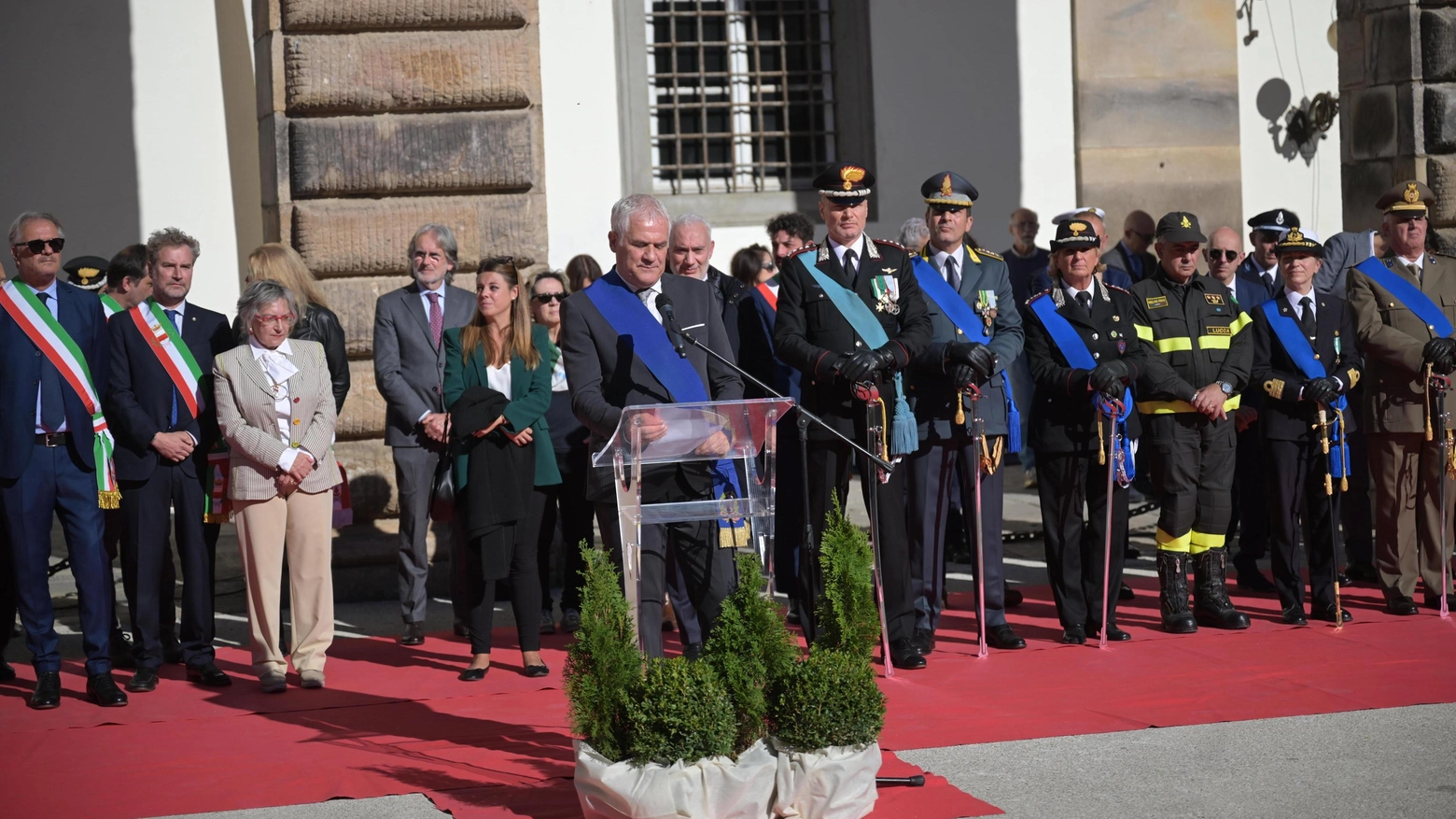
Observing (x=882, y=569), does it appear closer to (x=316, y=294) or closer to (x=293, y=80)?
(x=316, y=294)

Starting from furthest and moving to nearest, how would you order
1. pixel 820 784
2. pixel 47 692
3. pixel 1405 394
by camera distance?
pixel 1405 394, pixel 47 692, pixel 820 784

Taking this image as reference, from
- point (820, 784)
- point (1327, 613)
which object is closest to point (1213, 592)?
point (1327, 613)

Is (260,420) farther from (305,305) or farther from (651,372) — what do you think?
(651,372)

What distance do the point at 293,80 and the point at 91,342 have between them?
2476 millimetres

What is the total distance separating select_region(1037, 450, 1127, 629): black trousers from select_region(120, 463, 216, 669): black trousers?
12.2 ft

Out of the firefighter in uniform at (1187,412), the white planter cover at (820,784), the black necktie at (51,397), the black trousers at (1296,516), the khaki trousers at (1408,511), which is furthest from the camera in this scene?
the khaki trousers at (1408,511)

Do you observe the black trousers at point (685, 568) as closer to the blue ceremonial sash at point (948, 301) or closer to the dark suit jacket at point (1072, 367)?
the blue ceremonial sash at point (948, 301)

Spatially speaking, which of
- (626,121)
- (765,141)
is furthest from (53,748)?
(765,141)

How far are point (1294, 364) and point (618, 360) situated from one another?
3.66 meters

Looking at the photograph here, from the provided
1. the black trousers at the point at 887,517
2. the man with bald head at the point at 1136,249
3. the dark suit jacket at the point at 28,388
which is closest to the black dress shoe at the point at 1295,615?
the black trousers at the point at 887,517

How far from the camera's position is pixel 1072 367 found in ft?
24.5

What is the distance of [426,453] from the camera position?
828 cm

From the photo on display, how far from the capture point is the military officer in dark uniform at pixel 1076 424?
24.6ft

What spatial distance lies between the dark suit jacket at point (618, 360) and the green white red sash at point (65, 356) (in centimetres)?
233
